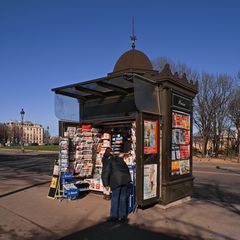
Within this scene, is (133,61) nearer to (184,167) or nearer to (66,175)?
(184,167)

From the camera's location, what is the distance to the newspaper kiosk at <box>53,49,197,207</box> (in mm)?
8312

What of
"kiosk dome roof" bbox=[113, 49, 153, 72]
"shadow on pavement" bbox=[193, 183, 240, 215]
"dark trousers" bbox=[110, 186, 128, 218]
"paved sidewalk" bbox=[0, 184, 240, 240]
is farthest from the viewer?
"kiosk dome roof" bbox=[113, 49, 153, 72]

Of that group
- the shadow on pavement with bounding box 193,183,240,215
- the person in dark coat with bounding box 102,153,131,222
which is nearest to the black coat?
the person in dark coat with bounding box 102,153,131,222

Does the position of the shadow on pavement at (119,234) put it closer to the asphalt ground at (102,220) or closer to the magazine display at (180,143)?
the asphalt ground at (102,220)

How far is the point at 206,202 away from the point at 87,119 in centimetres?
453

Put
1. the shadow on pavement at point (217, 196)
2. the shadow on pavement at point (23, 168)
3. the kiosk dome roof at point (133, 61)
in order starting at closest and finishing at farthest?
the shadow on pavement at point (217, 196) < the kiosk dome roof at point (133, 61) < the shadow on pavement at point (23, 168)

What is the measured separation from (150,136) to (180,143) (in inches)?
55.4

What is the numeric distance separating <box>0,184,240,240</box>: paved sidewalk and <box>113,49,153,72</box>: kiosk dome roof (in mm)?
4393

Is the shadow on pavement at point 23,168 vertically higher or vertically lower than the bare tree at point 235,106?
lower

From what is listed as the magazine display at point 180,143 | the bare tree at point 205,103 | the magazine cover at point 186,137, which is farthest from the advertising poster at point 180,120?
the bare tree at point 205,103

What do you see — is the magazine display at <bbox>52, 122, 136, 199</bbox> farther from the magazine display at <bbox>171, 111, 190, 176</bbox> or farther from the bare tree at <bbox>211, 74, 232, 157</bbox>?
the bare tree at <bbox>211, 74, 232, 157</bbox>

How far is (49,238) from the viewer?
6.25m

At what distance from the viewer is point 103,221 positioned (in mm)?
7523

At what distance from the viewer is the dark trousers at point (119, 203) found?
765 cm
